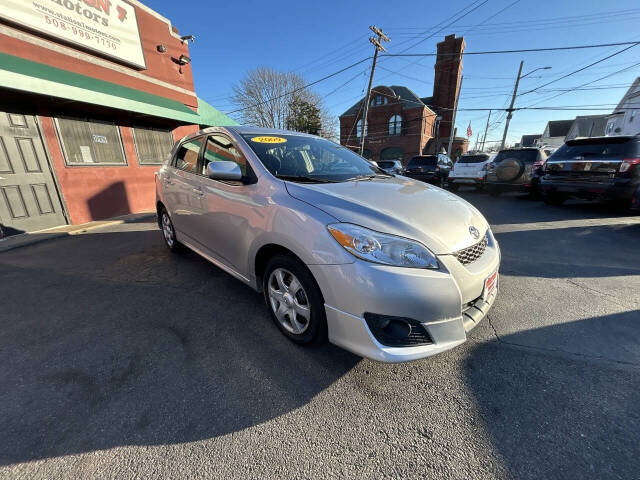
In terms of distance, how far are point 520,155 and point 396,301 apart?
9780 millimetres

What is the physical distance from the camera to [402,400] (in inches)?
65.9

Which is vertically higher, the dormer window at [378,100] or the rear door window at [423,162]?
the dormer window at [378,100]

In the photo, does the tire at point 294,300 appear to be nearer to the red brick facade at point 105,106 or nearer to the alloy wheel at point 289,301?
the alloy wheel at point 289,301

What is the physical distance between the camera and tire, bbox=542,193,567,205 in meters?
6.70

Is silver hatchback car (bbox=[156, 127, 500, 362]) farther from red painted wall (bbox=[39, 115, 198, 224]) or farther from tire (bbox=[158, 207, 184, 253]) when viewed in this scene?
red painted wall (bbox=[39, 115, 198, 224])

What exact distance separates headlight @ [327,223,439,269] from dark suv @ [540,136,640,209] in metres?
5.86

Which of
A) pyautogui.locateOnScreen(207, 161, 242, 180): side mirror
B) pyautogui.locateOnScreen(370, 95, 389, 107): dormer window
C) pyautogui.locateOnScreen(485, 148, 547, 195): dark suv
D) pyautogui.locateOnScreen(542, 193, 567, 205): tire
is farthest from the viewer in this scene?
pyautogui.locateOnScreen(370, 95, 389, 107): dormer window

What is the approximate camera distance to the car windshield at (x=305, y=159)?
237 centimetres

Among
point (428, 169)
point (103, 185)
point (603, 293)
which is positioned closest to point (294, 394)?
point (603, 293)

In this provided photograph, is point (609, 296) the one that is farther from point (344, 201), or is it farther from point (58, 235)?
point (58, 235)

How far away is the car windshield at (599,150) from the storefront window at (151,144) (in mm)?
10637

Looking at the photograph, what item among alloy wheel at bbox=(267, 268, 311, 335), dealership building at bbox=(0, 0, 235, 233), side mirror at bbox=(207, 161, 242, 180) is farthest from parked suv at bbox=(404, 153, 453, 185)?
alloy wheel at bbox=(267, 268, 311, 335)

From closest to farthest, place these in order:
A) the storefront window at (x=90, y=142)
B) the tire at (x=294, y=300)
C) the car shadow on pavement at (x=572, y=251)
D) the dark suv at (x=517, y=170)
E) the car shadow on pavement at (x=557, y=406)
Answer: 1. the car shadow on pavement at (x=557, y=406)
2. the tire at (x=294, y=300)
3. the car shadow on pavement at (x=572, y=251)
4. the storefront window at (x=90, y=142)
5. the dark suv at (x=517, y=170)

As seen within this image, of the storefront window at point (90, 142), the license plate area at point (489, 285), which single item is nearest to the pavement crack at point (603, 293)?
the license plate area at point (489, 285)
